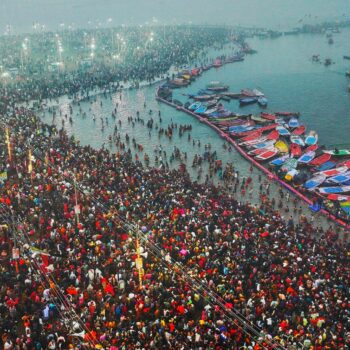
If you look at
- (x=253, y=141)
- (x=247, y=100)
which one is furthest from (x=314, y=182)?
(x=247, y=100)

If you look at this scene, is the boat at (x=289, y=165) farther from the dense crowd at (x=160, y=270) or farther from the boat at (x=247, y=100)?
the boat at (x=247, y=100)

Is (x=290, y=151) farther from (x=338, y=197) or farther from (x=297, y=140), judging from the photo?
(x=338, y=197)

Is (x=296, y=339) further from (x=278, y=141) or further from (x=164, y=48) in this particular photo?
(x=164, y=48)

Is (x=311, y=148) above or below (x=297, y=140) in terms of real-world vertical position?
below

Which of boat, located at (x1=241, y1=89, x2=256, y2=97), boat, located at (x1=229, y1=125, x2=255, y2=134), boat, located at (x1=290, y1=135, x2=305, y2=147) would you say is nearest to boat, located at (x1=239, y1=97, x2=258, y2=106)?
boat, located at (x1=241, y1=89, x2=256, y2=97)

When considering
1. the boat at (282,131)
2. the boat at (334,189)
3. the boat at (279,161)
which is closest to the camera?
the boat at (334,189)

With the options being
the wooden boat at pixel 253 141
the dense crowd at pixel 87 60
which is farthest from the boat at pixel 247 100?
the dense crowd at pixel 87 60
